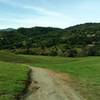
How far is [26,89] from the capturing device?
89.4 ft

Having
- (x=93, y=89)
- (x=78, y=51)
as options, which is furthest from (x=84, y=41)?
(x=93, y=89)

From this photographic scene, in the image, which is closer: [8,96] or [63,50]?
[8,96]

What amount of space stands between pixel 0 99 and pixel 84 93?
7.02 metres

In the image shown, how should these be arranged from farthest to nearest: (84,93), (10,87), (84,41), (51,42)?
(51,42)
(84,41)
(10,87)
(84,93)

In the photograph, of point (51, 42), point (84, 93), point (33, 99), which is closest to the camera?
point (33, 99)

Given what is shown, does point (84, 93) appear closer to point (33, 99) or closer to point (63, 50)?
point (33, 99)

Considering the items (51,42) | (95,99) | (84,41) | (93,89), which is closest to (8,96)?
(95,99)

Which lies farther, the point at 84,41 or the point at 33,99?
the point at 84,41

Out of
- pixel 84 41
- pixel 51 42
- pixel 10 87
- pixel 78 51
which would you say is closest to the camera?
pixel 10 87

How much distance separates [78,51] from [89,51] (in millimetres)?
5836

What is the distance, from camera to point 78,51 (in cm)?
14650

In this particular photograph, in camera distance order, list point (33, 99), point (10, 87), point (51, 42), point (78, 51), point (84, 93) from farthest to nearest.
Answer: point (51, 42) < point (78, 51) < point (10, 87) < point (84, 93) < point (33, 99)

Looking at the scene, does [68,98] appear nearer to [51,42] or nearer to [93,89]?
[93,89]

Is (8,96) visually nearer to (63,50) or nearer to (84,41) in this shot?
(63,50)
